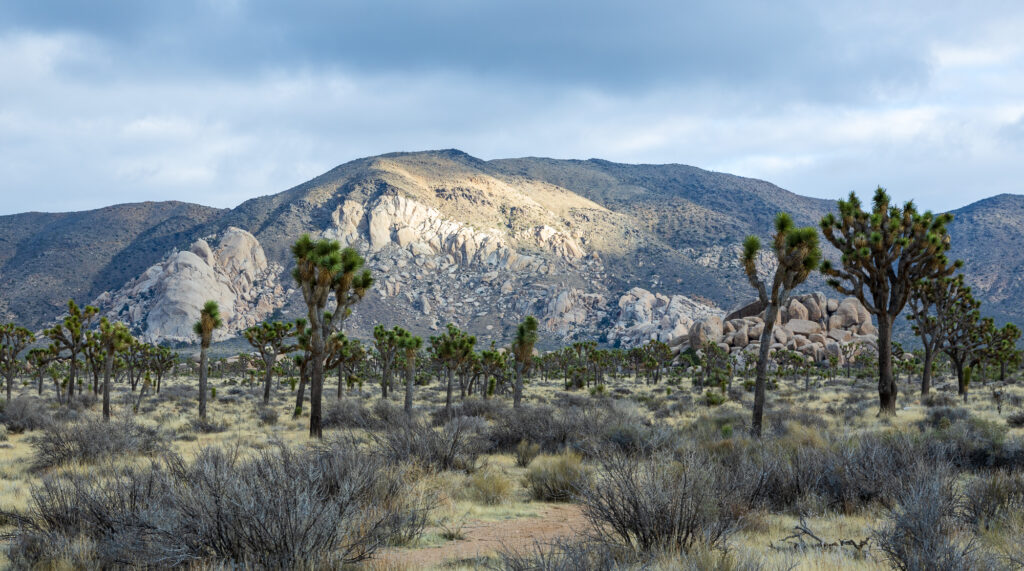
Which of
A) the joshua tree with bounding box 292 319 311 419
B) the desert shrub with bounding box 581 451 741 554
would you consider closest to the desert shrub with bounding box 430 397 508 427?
the joshua tree with bounding box 292 319 311 419

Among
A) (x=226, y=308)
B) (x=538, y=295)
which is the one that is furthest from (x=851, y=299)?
(x=226, y=308)

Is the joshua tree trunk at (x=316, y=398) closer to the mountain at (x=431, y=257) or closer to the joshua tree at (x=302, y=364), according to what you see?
the joshua tree at (x=302, y=364)

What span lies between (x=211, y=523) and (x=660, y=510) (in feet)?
13.7

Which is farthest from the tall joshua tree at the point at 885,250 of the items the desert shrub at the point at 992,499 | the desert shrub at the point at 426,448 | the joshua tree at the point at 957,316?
the desert shrub at the point at 426,448

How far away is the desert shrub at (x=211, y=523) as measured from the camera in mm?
5117

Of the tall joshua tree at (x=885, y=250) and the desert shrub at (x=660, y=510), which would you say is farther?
the tall joshua tree at (x=885, y=250)

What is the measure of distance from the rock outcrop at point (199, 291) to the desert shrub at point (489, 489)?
121395 millimetres

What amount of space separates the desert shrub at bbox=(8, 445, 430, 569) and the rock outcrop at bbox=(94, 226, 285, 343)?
4850 inches

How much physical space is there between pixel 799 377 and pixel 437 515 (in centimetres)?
7017

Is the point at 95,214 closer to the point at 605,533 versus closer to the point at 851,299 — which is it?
Answer: the point at 851,299

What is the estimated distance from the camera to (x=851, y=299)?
3693 inches

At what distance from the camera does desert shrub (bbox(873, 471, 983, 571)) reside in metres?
4.44

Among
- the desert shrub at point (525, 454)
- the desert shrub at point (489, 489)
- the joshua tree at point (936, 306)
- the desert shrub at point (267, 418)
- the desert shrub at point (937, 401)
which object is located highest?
the joshua tree at point (936, 306)

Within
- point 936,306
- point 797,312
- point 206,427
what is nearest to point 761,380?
point 936,306
